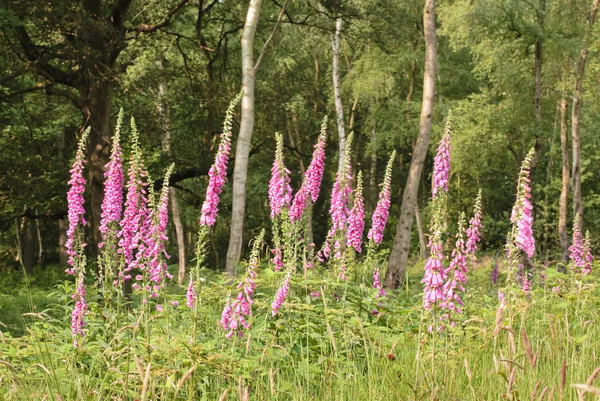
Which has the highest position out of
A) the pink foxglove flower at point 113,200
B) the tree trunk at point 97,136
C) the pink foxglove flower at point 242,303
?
the tree trunk at point 97,136

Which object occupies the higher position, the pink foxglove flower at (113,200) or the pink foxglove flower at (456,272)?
the pink foxglove flower at (113,200)

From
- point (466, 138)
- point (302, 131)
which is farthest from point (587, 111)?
point (302, 131)

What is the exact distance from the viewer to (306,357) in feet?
15.9

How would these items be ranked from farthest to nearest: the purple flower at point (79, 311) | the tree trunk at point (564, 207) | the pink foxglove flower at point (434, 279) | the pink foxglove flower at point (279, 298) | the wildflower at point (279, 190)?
1. the tree trunk at point (564, 207)
2. the wildflower at point (279, 190)
3. the purple flower at point (79, 311)
4. the pink foxglove flower at point (279, 298)
5. the pink foxglove flower at point (434, 279)

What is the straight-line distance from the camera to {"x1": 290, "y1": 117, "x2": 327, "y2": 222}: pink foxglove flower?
7.04 meters

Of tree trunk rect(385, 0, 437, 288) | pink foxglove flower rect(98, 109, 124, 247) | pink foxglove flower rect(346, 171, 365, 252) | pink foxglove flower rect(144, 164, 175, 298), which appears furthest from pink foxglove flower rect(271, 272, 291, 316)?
tree trunk rect(385, 0, 437, 288)

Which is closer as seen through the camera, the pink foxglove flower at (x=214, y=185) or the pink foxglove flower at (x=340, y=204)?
the pink foxglove flower at (x=214, y=185)

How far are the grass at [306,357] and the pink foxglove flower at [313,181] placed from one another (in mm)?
1032

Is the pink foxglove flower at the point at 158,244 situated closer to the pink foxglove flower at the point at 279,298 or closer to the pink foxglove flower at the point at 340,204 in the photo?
the pink foxglove flower at the point at 279,298

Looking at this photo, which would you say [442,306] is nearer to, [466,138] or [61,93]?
[61,93]

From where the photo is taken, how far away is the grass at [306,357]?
358 cm

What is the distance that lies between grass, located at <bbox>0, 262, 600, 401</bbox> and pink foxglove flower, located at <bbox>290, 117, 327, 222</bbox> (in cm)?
103

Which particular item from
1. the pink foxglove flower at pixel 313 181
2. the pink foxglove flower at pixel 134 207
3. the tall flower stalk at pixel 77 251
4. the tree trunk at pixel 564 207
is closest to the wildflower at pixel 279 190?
the pink foxglove flower at pixel 313 181

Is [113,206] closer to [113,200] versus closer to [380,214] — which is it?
[113,200]
